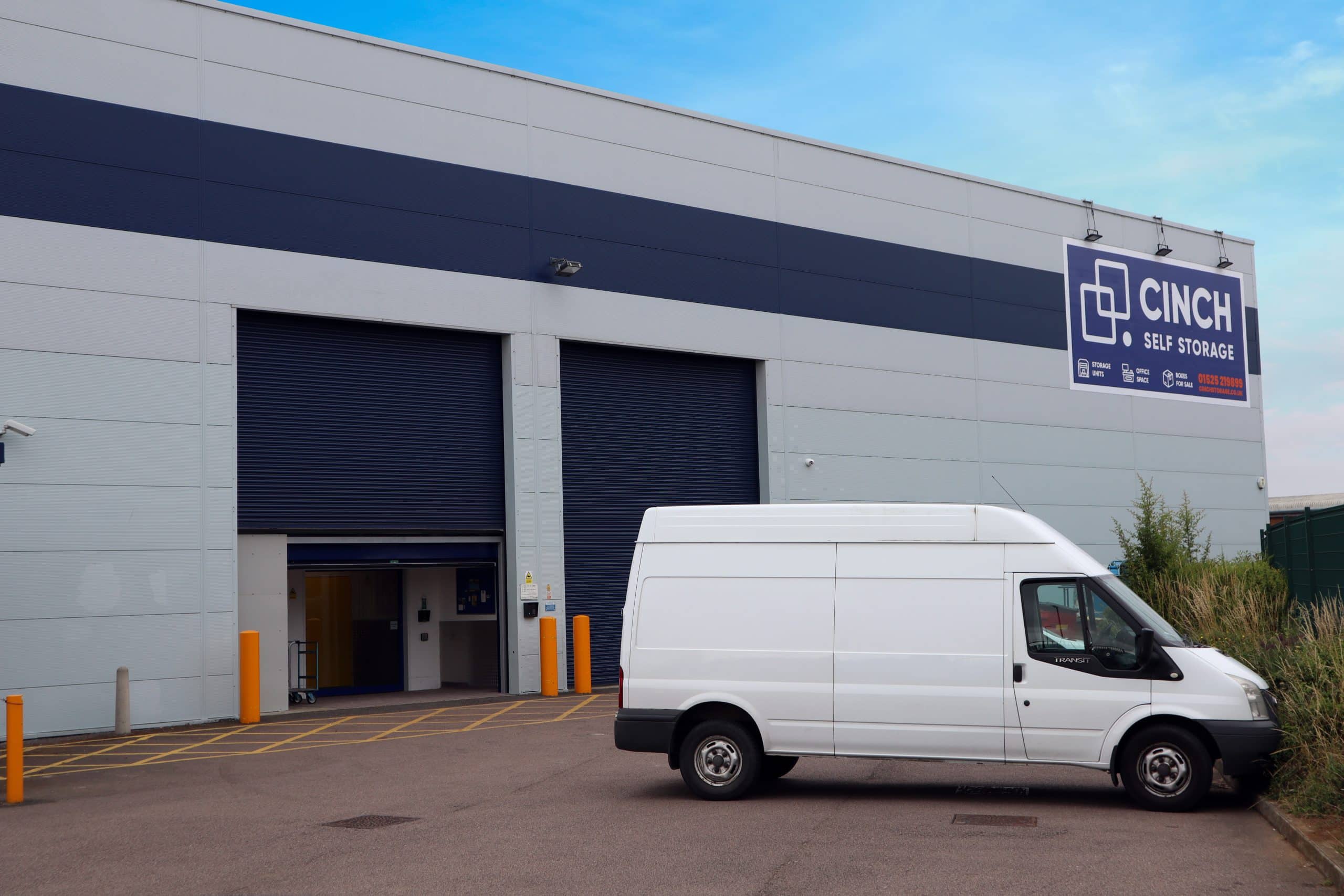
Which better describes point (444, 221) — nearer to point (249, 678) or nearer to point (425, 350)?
point (425, 350)

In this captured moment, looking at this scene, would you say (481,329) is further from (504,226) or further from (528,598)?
(528,598)

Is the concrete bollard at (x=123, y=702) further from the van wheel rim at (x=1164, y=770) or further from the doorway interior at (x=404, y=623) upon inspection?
the van wheel rim at (x=1164, y=770)

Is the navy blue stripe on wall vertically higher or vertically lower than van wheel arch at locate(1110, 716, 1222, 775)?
higher

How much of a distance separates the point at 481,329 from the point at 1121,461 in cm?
1620

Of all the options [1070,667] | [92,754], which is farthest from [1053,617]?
[92,754]

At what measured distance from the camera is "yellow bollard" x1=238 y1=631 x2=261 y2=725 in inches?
690

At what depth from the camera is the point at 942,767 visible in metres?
12.1

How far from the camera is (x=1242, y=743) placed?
9.22m

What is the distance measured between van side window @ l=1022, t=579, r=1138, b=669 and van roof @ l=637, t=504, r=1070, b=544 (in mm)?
412

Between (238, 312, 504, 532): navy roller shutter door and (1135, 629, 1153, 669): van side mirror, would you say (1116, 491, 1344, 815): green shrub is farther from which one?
(238, 312, 504, 532): navy roller shutter door

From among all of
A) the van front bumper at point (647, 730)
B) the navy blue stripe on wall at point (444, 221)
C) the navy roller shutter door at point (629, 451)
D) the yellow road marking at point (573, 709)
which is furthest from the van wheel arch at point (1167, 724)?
the navy blue stripe on wall at point (444, 221)

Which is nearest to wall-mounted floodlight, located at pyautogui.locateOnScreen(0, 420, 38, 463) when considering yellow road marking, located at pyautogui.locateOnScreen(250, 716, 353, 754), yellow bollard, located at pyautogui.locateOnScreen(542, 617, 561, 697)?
yellow road marking, located at pyautogui.locateOnScreen(250, 716, 353, 754)

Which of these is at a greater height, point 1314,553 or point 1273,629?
point 1314,553

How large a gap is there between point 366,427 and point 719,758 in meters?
11.2
